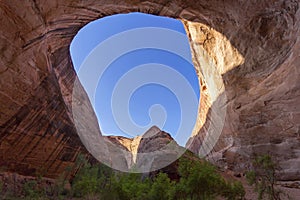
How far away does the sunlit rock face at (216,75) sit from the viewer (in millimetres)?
11406

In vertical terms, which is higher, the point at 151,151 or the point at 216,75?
the point at 216,75

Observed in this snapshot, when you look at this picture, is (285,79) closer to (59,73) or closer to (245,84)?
(245,84)

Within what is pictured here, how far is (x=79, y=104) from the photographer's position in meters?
19.7

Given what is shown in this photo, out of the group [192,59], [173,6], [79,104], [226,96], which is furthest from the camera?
[192,59]

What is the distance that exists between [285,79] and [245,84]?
307 centimetres

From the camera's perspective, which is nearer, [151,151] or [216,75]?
[216,75]

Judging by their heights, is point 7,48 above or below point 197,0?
below

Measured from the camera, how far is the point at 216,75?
754 inches

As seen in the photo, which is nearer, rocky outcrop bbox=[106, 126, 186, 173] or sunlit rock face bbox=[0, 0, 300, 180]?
sunlit rock face bbox=[0, 0, 300, 180]

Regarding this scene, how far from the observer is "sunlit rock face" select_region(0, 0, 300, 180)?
11.4 metres

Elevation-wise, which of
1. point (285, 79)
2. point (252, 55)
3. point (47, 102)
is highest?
point (252, 55)

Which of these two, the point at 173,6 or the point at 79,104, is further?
the point at 79,104

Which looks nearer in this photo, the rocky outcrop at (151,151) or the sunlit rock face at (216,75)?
the sunlit rock face at (216,75)

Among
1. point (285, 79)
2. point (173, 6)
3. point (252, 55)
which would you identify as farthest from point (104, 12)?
point (285, 79)
